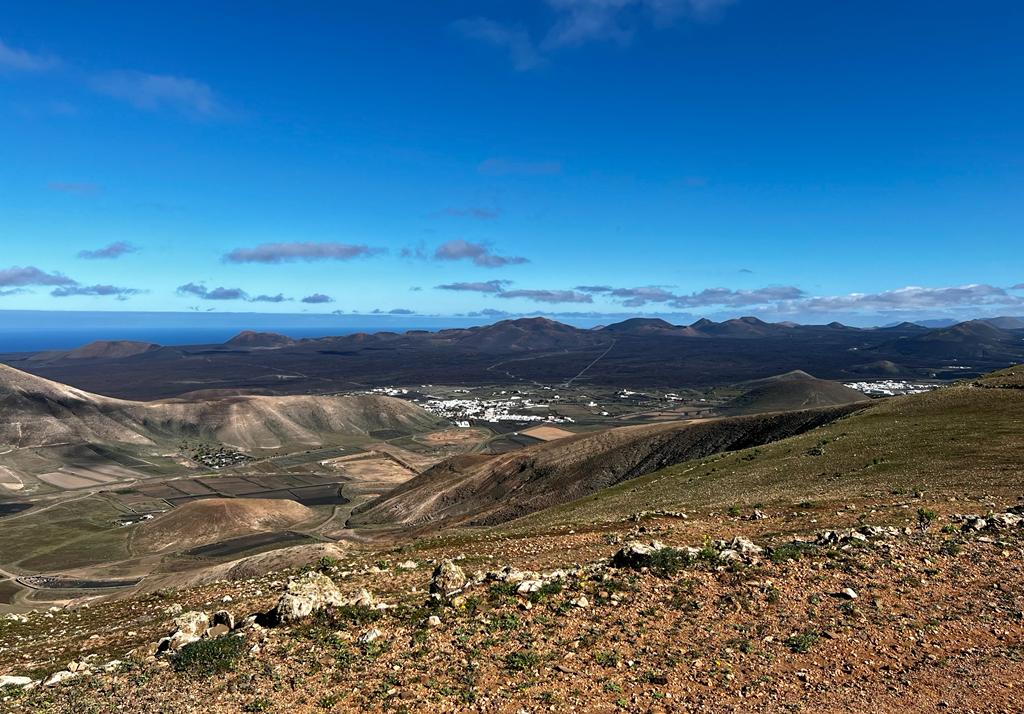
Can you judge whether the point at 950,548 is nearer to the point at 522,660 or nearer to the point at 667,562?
the point at 667,562


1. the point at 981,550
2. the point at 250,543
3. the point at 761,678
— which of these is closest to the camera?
the point at 761,678

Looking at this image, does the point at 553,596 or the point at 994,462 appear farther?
the point at 994,462

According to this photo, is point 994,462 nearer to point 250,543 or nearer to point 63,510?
point 250,543

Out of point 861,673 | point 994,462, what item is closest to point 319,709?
point 861,673

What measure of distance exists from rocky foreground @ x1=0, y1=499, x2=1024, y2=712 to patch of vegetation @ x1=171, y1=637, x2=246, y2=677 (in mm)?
45

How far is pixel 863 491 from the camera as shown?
3005 centimetres

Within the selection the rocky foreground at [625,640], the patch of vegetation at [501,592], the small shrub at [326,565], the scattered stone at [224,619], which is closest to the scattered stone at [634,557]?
the rocky foreground at [625,640]

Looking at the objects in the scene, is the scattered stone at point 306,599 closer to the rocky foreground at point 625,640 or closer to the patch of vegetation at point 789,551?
the rocky foreground at point 625,640

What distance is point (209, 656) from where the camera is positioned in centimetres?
1436

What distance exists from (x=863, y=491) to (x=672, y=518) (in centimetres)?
1058

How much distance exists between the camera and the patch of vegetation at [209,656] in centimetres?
1394

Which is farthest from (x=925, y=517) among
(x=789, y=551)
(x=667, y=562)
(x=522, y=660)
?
(x=522, y=660)

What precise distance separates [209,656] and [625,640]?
400 inches

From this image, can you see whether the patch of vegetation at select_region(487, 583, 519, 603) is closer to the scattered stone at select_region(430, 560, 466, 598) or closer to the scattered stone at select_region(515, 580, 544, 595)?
the scattered stone at select_region(515, 580, 544, 595)
